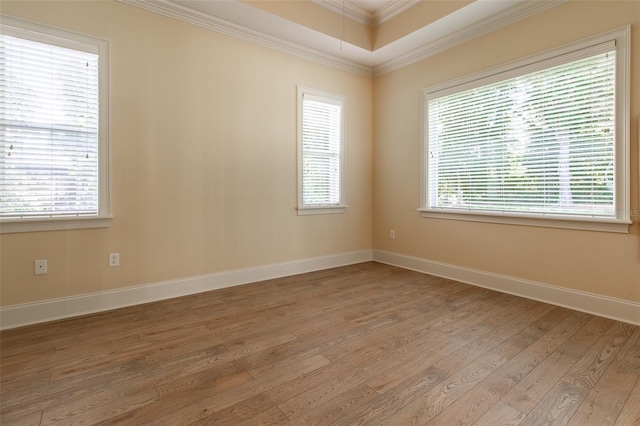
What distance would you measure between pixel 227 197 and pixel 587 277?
3640 mm

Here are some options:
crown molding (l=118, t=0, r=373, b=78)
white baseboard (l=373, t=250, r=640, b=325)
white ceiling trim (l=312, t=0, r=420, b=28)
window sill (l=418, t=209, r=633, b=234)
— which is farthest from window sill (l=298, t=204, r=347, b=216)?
white ceiling trim (l=312, t=0, r=420, b=28)

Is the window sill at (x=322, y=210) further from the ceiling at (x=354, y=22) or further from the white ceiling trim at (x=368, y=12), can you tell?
the white ceiling trim at (x=368, y=12)

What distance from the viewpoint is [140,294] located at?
302 cm

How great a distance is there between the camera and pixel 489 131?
3.45m

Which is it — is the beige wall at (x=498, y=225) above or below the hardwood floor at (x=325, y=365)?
above

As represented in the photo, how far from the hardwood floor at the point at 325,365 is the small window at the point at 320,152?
1.66 meters

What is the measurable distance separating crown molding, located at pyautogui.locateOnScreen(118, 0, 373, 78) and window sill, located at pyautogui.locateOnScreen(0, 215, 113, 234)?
2.04m

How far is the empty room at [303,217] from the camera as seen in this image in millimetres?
1736

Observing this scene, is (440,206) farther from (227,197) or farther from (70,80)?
(70,80)

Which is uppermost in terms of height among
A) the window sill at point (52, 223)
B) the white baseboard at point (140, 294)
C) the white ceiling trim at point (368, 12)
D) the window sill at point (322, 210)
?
the white ceiling trim at point (368, 12)

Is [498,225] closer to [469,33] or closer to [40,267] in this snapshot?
[469,33]

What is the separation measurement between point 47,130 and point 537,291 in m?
4.75

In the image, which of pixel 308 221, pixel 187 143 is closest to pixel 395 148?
pixel 308 221

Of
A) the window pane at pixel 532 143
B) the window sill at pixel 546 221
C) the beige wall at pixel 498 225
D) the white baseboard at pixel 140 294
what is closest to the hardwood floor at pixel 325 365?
the white baseboard at pixel 140 294
